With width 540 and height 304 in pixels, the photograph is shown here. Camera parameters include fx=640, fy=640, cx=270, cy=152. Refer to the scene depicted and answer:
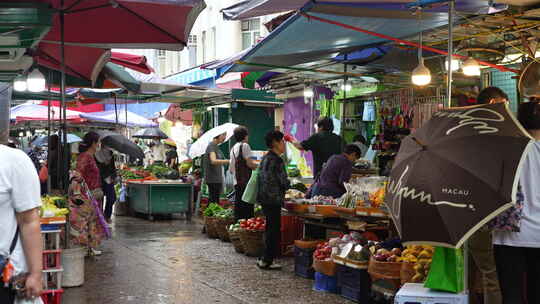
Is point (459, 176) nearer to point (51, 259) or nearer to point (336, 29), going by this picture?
point (336, 29)

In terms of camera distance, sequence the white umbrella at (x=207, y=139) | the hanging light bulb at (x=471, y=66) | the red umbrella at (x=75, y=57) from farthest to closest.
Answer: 1. the white umbrella at (x=207, y=139)
2. the red umbrella at (x=75, y=57)
3. the hanging light bulb at (x=471, y=66)

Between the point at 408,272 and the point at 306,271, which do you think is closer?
the point at 408,272

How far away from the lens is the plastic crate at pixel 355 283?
7395 mm

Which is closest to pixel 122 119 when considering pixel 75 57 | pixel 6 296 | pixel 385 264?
pixel 75 57

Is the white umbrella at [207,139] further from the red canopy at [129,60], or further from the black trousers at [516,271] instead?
the black trousers at [516,271]

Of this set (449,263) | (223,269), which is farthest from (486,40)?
(449,263)

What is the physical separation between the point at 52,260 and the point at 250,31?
1872 cm

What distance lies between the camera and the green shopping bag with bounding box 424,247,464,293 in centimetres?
475

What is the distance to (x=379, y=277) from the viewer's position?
6.91 m

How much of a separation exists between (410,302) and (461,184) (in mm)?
1041

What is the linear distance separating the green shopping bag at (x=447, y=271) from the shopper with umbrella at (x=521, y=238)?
29cm

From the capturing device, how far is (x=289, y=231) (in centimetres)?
1073

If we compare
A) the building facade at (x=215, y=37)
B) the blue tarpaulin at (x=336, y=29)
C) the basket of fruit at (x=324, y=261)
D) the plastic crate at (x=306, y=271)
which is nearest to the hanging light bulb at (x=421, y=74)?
the blue tarpaulin at (x=336, y=29)

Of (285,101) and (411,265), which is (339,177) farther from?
(285,101)
